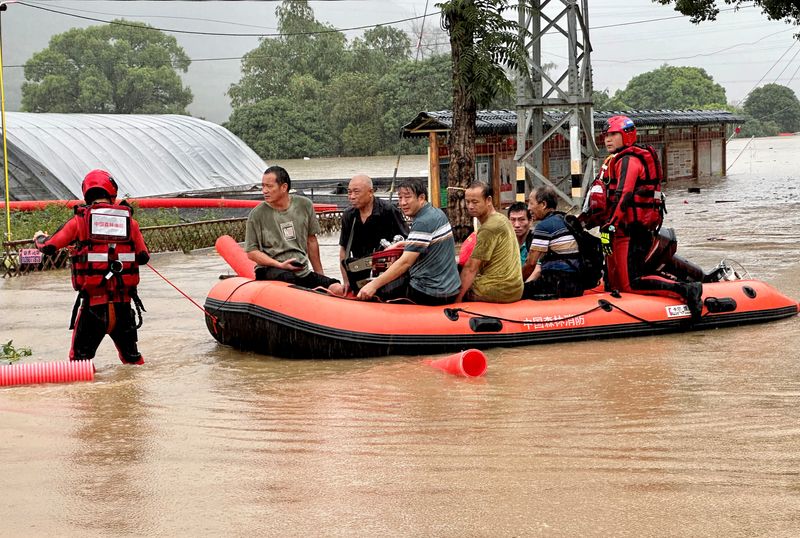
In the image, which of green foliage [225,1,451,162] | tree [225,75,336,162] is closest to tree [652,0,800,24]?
green foliage [225,1,451,162]

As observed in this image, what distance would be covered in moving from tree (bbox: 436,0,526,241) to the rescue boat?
25.1ft

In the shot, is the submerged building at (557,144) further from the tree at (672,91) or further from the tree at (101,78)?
the tree at (672,91)

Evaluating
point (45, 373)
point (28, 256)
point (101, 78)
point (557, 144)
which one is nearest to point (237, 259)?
point (45, 373)

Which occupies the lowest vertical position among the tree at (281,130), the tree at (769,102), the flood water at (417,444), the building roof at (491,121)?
the flood water at (417,444)

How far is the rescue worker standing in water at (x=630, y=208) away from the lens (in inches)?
385

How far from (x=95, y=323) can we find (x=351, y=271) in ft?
7.78

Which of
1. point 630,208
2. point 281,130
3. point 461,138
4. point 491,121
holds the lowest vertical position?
point 630,208

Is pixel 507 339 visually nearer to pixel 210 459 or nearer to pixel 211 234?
pixel 210 459

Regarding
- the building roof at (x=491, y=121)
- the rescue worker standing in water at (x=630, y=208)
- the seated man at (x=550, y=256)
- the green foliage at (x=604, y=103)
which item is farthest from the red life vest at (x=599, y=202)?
the green foliage at (x=604, y=103)

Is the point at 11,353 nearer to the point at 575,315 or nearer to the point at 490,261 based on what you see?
the point at 490,261

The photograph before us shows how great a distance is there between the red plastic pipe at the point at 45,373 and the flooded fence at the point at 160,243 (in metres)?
7.88

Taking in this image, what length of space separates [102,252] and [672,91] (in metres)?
103

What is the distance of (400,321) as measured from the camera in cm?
900

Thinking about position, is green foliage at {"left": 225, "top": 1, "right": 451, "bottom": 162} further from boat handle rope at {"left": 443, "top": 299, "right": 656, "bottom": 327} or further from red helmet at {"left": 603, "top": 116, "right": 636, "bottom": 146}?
boat handle rope at {"left": 443, "top": 299, "right": 656, "bottom": 327}
